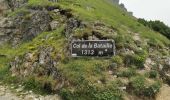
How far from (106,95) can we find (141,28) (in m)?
15.6

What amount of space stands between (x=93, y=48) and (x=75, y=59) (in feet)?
4.66

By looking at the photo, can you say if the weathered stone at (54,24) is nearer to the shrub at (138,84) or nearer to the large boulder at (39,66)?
the large boulder at (39,66)

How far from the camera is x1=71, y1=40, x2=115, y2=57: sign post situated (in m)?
29.1

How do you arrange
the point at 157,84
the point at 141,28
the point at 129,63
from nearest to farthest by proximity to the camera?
1. the point at 157,84
2. the point at 129,63
3. the point at 141,28

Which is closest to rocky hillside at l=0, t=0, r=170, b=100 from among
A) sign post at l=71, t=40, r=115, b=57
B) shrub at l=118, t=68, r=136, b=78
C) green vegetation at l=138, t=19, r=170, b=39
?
shrub at l=118, t=68, r=136, b=78

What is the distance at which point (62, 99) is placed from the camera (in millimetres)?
26188

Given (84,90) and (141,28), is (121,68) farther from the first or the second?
(141,28)

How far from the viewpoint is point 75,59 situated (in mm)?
29031

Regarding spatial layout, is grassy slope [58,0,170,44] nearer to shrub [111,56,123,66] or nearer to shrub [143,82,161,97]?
→ shrub [111,56,123,66]

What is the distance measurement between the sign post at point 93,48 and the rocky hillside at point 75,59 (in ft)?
1.16

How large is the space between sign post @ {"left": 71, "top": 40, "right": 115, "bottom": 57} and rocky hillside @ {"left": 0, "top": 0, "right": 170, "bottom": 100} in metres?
0.35

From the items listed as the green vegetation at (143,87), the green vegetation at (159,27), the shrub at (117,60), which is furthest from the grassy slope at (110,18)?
the green vegetation at (143,87)

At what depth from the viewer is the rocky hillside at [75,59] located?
26812 millimetres

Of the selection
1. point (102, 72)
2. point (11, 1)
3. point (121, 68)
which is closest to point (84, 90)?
point (102, 72)
